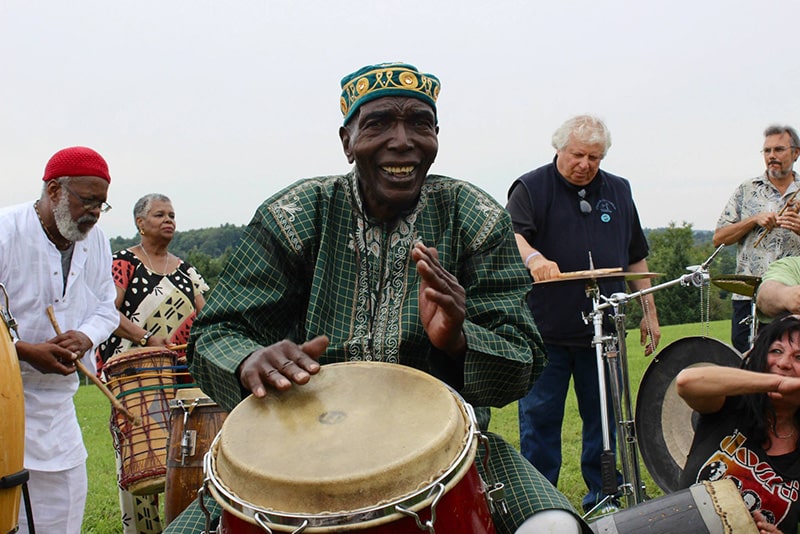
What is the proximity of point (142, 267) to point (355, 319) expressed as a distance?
142 inches

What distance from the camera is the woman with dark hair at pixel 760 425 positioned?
11.3 ft

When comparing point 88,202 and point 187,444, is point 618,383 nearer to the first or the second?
point 187,444

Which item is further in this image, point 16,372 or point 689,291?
point 689,291

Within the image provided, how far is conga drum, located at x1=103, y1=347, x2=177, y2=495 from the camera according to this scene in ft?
14.4

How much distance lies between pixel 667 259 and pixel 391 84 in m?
47.3

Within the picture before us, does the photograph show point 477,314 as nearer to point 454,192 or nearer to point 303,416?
point 454,192

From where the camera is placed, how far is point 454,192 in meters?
2.61

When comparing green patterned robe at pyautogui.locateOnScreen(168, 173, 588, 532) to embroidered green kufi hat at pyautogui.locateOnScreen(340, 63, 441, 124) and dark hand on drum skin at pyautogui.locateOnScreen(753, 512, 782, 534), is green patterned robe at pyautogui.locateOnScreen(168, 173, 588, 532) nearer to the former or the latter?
embroidered green kufi hat at pyautogui.locateOnScreen(340, 63, 441, 124)

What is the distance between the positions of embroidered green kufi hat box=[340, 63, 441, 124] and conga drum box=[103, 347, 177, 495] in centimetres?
262

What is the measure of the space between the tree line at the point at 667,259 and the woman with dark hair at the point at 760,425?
28.8 metres

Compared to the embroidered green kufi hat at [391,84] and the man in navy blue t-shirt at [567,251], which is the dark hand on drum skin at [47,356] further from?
the man in navy blue t-shirt at [567,251]

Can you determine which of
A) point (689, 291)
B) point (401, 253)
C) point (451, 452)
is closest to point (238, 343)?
point (401, 253)

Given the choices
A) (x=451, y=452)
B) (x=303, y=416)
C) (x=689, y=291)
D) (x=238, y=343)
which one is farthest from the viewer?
(x=689, y=291)

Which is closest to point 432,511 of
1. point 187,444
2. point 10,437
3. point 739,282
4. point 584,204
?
point 10,437
